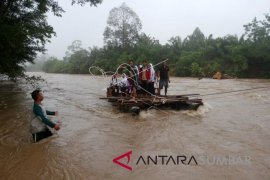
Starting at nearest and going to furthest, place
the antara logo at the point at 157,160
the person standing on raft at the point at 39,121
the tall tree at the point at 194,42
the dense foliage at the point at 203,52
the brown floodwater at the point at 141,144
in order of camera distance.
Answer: the brown floodwater at the point at 141,144 < the antara logo at the point at 157,160 < the person standing on raft at the point at 39,121 < the dense foliage at the point at 203,52 < the tall tree at the point at 194,42

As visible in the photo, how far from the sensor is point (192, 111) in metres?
9.46

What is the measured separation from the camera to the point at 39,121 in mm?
5477

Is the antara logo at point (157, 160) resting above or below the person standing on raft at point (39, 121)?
below

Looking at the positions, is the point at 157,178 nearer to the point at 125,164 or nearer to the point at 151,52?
the point at 125,164

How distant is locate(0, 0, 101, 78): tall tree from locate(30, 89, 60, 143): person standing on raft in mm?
4237

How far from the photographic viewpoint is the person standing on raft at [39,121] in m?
5.28

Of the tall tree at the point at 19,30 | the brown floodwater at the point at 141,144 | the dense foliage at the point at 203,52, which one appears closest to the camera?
the brown floodwater at the point at 141,144

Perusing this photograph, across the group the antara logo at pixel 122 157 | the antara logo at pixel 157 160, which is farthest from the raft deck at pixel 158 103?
the antara logo at pixel 157 160

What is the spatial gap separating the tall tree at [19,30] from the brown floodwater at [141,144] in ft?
7.78

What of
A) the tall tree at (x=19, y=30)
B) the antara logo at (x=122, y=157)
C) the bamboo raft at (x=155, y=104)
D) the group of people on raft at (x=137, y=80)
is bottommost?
the antara logo at (x=122, y=157)

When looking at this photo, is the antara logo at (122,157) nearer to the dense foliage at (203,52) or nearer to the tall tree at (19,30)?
the tall tree at (19,30)

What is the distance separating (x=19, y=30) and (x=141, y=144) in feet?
19.6

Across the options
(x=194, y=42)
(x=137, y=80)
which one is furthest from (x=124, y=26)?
(x=137, y=80)

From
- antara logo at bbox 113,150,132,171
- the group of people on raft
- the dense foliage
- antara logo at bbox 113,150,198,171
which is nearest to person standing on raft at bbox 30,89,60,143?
antara logo at bbox 113,150,132,171
